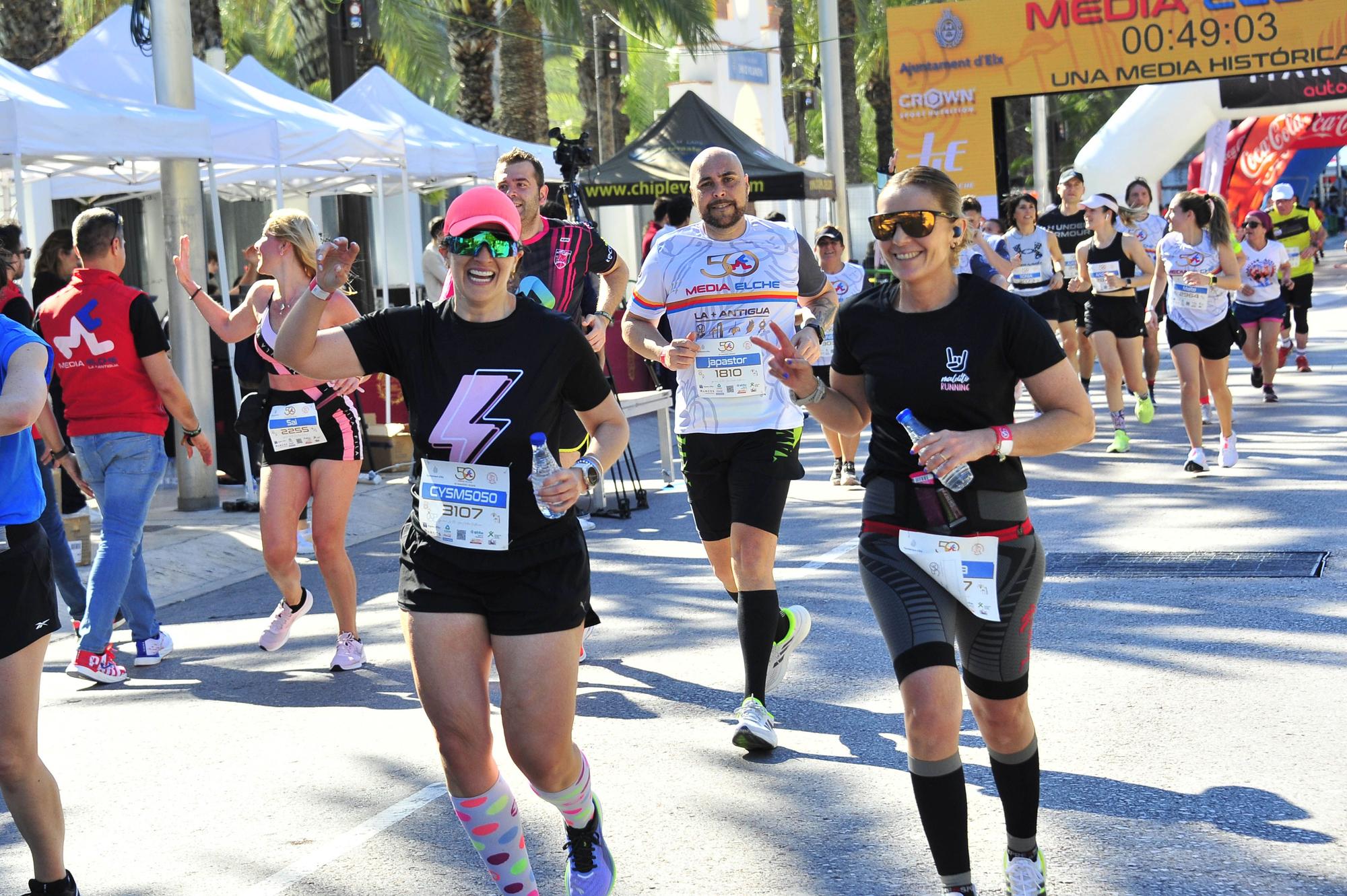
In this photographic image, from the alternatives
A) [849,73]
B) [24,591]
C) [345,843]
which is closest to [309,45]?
[849,73]

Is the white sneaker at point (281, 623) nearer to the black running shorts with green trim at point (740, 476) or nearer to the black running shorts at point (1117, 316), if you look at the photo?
the black running shorts with green trim at point (740, 476)

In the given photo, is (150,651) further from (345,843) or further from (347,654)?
(345,843)

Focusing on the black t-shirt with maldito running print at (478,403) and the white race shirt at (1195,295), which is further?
the white race shirt at (1195,295)

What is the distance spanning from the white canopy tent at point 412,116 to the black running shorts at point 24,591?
12786mm

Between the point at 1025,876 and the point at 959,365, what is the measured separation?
1239 millimetres

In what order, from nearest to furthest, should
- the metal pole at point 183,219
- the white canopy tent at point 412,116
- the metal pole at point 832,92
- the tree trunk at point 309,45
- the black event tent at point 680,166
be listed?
the metal pole at point 183,219 < the white canopy tent at point 412,116 < the black event tent at point 680,166 < the metal pole at point 832,92 < the tree trunk at point 309,45

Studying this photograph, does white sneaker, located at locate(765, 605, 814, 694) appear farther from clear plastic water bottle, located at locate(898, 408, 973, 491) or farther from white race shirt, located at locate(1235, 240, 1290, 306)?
white race shirt, located at locate(1235, 240, 1290, 306)

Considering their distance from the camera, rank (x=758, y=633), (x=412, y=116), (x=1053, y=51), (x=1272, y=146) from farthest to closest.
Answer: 1. (x=1272, y=146)
2. (x=1053, y=51)
3. (x=412, y=116)
4. (x=758, y=633)

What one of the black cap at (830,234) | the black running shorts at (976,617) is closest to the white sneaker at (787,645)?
the black running shorts at (976,617)

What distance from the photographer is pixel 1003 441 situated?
3848 mm

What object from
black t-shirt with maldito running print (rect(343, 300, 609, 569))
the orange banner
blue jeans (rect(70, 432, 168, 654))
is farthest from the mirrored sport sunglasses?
the orange banner

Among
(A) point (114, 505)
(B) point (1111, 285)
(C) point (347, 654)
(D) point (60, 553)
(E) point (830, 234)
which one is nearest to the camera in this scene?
(C) point (347, 654)

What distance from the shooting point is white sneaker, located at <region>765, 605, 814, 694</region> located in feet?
19.1

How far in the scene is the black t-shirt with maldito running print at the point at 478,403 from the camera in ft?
12.6
